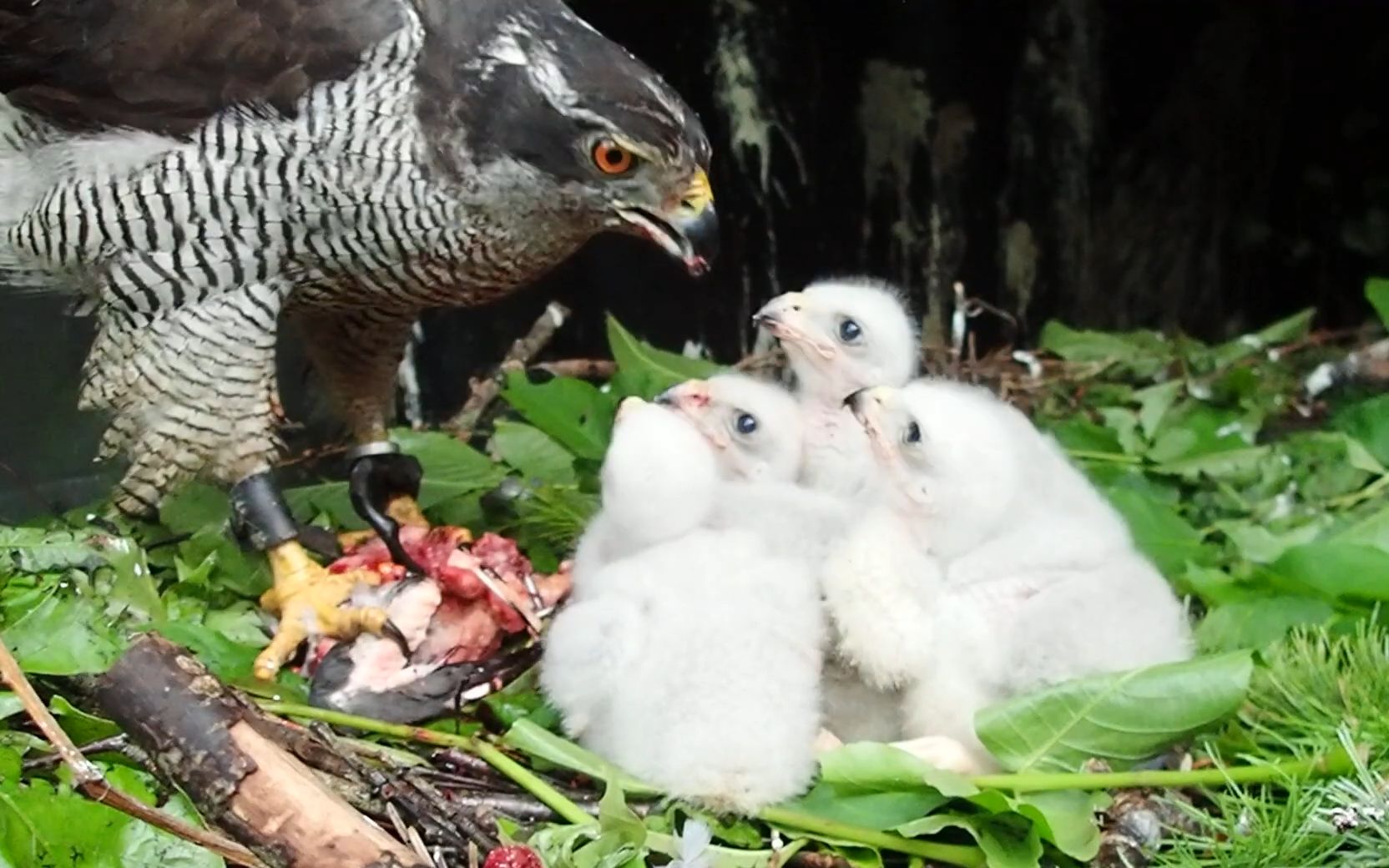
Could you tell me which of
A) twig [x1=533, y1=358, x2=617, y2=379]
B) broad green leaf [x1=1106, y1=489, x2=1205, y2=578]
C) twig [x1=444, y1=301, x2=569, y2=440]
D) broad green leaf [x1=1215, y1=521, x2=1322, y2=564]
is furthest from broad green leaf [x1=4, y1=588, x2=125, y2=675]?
broad green leaf [x1=1215, y1=521, x2=1322, y2=564]

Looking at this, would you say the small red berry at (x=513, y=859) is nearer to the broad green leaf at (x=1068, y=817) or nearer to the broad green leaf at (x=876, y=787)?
the broad green leaf at (x=876, y=787)

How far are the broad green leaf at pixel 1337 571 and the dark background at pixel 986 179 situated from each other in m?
1.30

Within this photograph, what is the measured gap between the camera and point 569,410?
2.42 m

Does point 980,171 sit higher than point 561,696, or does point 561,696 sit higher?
point 980,171

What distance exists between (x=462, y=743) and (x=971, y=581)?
24.7 inches

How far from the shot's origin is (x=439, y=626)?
1983 millimetres

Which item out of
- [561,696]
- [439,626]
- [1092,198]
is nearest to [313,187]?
[439,626]

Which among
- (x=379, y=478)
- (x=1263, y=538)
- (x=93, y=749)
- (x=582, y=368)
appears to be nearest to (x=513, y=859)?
(x=93, y=749)

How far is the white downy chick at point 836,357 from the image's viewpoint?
6.46 feet

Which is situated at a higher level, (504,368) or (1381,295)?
(1381,295)

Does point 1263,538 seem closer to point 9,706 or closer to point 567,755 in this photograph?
point 567,755

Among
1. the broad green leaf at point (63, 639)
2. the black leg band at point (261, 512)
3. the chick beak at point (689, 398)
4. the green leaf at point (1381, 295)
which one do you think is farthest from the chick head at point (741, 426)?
the green leaf at point (1381, 295)

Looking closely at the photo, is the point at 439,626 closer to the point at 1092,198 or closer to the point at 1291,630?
the point at 1291,630

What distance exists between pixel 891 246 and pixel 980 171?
1.02 feet
